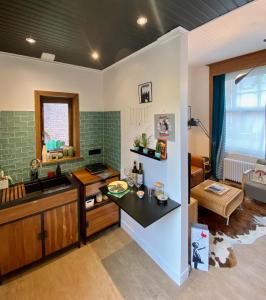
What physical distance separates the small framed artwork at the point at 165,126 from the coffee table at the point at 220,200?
1493mm

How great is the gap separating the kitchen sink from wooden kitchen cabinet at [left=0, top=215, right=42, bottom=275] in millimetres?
455

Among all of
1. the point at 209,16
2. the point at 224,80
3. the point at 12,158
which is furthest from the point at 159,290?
the point at 224,80

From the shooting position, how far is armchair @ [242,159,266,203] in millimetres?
3036

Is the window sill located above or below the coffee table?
above

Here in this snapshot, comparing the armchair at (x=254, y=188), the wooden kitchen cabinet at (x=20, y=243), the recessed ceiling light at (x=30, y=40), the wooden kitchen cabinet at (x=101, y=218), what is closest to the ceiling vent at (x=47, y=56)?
the recessed ceiling light at (x=30, y=40)

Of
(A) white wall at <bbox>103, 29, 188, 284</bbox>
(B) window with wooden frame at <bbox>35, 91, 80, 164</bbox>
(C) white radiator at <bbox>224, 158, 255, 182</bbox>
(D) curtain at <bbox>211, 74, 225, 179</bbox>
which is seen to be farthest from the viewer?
(D) curtain at <bbox>211, 74, 225, 179</bbox>

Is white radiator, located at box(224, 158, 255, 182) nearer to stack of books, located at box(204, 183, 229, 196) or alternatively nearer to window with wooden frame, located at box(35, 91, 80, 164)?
stack of books, located at box(204, 183, 229, 196)

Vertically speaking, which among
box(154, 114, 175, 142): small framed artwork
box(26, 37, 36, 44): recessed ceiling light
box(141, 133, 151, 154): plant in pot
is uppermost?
box(26, 37, 36, 44): recessed ceiling light

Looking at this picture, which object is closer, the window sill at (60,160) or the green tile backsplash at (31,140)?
the green tile backsplash at (31,140)

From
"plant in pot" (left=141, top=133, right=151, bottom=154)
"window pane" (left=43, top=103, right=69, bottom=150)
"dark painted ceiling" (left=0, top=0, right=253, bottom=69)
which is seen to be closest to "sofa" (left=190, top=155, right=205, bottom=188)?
"plant in pot" (left=141, top=133, right=151, bottom=154)

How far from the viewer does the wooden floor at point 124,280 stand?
1.70 metres

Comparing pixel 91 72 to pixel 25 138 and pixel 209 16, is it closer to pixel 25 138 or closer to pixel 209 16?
pixel 25 138

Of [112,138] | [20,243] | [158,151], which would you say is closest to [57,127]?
[112,138]

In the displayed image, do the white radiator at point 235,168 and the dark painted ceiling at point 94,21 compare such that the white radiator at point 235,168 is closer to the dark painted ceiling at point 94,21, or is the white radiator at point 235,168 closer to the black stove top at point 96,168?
the black stove top at point 96,168
